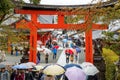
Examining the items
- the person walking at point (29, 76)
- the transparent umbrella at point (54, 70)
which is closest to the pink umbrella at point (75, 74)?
the transparent umbrella at point (54, 70)

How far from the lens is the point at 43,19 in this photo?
1145 inches

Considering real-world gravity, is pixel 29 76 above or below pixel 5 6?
below

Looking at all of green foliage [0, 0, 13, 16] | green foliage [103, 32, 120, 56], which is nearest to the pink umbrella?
green foliage [103, 32, 120, 56]

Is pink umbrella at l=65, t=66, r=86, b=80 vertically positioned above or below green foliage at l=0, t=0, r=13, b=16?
below

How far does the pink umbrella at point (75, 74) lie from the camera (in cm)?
1700

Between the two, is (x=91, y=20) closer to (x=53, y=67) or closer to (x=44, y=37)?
(x=53, y=67)

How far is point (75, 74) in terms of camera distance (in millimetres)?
16969

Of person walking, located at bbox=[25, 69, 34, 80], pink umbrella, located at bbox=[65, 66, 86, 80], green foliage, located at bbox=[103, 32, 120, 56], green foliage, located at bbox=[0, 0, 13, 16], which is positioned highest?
green foliage, located at bbox=[0, 0, 13, 16]

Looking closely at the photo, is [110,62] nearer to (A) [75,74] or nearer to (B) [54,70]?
(A) [75,74]

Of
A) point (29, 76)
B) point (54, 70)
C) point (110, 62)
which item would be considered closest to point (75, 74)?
point (54, 70)

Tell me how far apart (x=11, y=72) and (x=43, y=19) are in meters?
9.73

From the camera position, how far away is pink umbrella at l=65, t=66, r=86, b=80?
55.8 feet

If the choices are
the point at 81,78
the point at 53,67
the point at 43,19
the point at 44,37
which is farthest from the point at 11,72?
the point at 44,37

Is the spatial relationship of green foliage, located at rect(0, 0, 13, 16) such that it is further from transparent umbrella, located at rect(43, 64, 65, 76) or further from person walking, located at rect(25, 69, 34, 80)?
person walking, located at rect(25, 69, 34, 80)
